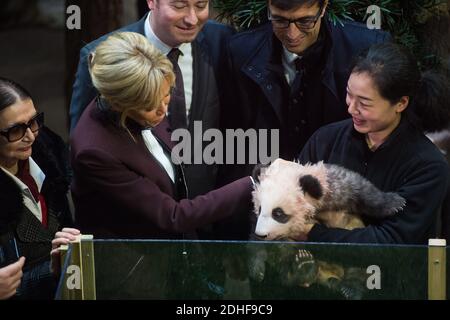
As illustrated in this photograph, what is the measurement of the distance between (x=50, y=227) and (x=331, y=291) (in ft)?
3.98

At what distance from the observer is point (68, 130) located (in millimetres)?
3994

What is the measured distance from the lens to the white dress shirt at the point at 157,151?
156 inches

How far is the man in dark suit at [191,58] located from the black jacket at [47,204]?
16cm

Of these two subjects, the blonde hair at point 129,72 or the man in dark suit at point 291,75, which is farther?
the man in dark suit at point 291,75

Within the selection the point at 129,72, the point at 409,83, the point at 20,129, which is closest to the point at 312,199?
the point at 409,83

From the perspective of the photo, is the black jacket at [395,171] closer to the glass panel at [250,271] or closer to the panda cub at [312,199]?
the panda cub at [312,199]

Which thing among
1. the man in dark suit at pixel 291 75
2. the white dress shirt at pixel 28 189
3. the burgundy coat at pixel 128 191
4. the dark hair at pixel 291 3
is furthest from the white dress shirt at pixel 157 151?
the dark hair at pixel 291 3

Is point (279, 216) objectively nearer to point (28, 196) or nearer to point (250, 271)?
point (250, 271)

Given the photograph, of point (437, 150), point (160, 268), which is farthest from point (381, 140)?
point (160, 268)

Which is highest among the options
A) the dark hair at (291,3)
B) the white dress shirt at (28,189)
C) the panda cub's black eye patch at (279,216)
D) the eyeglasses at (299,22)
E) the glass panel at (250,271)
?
the dark hair at (291,3)

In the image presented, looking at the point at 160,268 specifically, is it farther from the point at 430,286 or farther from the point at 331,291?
the point at 430,286

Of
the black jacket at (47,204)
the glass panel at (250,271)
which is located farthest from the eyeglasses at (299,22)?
the black jacket at (47,204)

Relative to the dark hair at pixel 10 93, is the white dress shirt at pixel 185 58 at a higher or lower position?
higher
